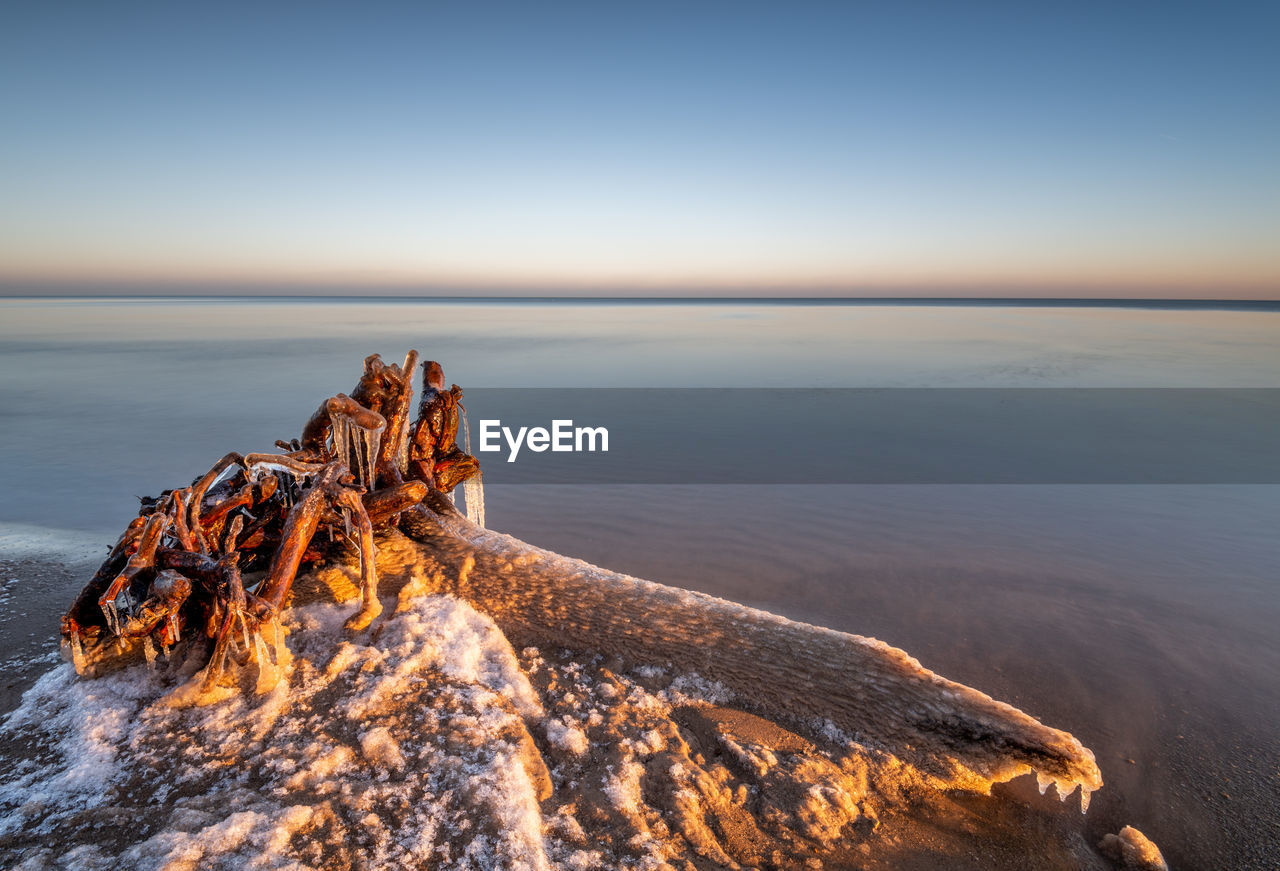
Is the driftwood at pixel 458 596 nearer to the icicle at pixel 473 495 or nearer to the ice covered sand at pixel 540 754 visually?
the ice covered sand at pixel 540 754

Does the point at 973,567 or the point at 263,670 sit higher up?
the point at 263,670

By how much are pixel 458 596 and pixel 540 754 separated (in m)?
1.44

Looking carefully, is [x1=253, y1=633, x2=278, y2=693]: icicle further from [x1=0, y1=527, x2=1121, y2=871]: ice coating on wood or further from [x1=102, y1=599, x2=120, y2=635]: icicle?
[x1=102, y1=599, x2=120, y2=635]: icicle

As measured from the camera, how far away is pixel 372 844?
9.04 ft

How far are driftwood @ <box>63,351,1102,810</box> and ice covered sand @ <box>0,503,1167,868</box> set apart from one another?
18mm

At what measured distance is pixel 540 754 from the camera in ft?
11.1

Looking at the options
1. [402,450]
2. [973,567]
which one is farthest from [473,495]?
[973,567]

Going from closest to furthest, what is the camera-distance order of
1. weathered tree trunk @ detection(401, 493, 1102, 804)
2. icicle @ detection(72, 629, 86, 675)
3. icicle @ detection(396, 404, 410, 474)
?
1. weathered tree trunk @ detection(401, 493, 1102, 804)
2. icicle @ detection(72, 629, 86, 675)
3. icicle @ detection(396, 404, 410, 474)

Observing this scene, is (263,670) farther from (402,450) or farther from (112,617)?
(402,450)

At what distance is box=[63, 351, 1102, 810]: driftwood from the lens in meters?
3.54

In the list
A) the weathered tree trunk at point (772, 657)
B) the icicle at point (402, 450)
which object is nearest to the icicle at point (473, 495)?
the icicle at point (402, 450)

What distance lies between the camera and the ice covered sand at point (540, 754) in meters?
2.81

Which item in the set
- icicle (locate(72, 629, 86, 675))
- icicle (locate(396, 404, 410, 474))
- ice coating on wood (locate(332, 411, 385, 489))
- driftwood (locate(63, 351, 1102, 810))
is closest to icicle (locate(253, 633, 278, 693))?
driftwood (locate(63, 351, 1102, 810))

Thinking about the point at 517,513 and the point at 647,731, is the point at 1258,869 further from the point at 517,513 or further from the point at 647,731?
the point at 517,513
